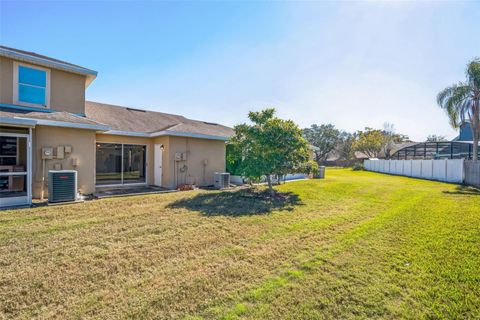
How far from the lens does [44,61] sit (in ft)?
31.0

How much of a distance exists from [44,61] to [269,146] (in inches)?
400

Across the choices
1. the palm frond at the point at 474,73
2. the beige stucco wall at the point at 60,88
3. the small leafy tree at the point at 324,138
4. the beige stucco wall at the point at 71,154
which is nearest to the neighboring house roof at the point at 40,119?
the beige stucco wall at the point at 71,154

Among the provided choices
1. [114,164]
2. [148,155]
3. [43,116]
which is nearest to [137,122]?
[148,155]

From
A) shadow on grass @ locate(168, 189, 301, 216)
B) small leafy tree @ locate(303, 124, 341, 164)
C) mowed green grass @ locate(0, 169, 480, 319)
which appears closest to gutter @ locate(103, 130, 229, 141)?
shadow on grass @ locate(168, 189, 301, 216)

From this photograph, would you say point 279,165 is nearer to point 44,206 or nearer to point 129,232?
point 129,232

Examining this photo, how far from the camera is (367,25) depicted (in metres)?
9.68

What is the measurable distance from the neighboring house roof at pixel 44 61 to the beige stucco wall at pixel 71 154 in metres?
3.37

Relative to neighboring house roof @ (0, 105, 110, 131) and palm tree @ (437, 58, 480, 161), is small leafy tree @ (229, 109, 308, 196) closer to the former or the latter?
neighboring house roof @ (0, 105, 110, 131)

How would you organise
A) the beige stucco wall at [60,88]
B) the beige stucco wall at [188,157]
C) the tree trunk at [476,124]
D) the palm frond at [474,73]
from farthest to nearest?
the tree trunk at [476,124] → the palm frond at [474,73] → the beige stucco wall at [188,157] → the beige stucco wall at [60,88]

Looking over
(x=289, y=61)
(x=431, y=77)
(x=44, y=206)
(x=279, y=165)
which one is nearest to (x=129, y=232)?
(x=44, y=206)

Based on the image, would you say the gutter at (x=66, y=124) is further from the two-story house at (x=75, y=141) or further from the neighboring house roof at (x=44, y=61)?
the neighboring house roof at (x=44, y=61)

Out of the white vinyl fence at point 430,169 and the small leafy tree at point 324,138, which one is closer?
the white vinyl fence at point 430,169

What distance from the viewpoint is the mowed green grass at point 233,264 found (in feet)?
9.59

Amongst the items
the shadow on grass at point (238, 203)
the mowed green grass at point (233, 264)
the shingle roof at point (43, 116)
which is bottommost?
the mowed green grass at point (233, 264)
